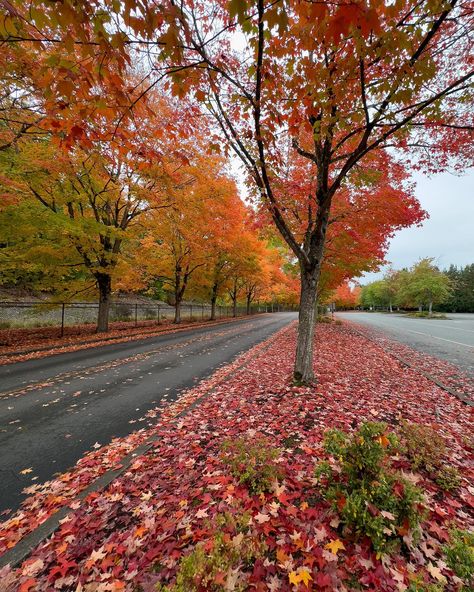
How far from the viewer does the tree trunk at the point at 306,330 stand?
621 cm

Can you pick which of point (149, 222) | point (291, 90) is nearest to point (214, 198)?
point (149, 222)

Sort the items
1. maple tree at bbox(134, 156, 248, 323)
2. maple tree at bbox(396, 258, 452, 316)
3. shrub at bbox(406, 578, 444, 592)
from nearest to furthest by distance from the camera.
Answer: shrub at bbox(406, 578, 444, 592), maple tree at bbox(134, 156, 248, 323), maple tree at bbox(396, 258, 452, 316)

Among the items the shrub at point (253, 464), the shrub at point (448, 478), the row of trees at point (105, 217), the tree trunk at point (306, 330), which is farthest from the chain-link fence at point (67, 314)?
the shrub at point (448, 478)

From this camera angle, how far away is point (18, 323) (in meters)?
15.9

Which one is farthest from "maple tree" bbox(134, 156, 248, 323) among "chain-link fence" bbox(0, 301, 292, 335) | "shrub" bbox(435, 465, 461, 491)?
"shrub" bbox(435, 465, 461, 491)

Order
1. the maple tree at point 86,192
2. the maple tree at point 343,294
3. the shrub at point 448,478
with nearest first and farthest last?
the shrub at point 448,478, the maple tree at point 86,192, the maple tree at point 343,294

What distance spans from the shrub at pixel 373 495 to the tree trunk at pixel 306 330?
11.9 ft

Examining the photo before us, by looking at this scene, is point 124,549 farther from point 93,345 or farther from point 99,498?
point 93,345

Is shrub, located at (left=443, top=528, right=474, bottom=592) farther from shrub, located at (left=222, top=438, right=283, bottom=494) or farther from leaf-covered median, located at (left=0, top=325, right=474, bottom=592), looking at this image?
shrub, located at (left=222, top=438, right=283, bottom=494)

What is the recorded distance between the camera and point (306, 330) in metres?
6.27

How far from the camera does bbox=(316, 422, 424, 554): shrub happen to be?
2188mm

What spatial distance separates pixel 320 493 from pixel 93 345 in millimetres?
11684

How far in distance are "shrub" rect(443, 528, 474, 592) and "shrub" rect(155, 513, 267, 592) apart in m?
1.37

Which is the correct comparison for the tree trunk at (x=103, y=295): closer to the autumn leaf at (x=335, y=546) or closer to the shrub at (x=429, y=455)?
the shrub at (x=429, y=455)
